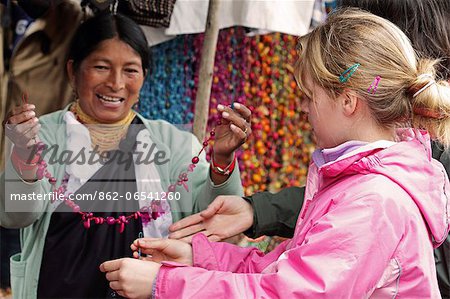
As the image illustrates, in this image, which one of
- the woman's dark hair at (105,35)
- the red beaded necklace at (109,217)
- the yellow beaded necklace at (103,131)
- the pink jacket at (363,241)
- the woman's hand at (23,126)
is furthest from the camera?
the woman's dark hair at (105,35)

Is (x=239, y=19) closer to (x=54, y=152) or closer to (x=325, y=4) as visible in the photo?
(x=325, y=4)

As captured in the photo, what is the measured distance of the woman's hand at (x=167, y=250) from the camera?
1660 millimetres

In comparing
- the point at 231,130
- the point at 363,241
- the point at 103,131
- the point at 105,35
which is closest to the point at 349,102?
the point at 363,241

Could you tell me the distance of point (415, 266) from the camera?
1300 millimetres

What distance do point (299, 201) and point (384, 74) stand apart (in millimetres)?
659

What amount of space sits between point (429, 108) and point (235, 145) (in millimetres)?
725

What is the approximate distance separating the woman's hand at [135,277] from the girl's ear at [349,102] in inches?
21.9

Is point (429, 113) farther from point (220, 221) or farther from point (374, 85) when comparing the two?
point (220, 221)

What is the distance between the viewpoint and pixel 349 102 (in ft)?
4.66

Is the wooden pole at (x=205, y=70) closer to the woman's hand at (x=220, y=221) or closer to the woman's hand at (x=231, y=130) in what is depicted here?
the woman's hand at (x=231, y=130)

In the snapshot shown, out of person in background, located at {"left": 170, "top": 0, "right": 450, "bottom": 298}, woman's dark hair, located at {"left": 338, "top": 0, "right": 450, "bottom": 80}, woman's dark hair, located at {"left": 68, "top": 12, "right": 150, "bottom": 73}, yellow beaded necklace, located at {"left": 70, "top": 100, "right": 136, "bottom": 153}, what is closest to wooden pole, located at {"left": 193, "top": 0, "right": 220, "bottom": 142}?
woman's dark hair, located at {"left": 68, "top": 12, "right": 150, "bottom": 73}

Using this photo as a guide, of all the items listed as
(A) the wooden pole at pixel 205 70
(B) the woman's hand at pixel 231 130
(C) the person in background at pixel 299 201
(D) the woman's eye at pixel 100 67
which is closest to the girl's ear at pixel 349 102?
(C) the person in background at pixel 299 201

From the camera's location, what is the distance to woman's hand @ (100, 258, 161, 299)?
4.65 ft

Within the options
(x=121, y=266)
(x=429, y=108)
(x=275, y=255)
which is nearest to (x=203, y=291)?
(x=121, y=266)
